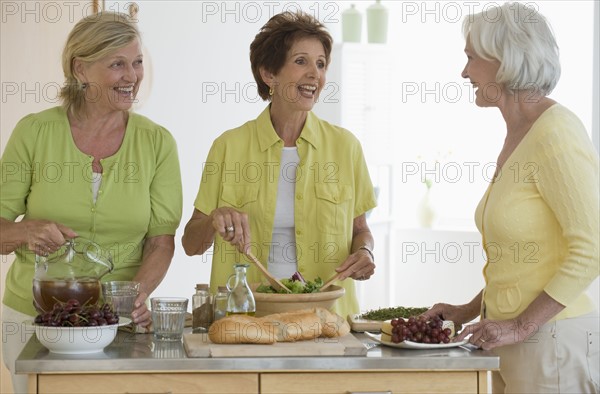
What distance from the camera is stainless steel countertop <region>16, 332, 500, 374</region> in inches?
79.8

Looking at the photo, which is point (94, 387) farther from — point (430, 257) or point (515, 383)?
point (430, 257)

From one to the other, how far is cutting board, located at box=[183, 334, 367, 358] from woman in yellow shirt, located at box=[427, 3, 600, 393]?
0.33 metres

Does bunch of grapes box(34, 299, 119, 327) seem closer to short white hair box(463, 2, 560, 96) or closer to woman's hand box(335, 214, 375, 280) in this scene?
woman's hand box(335, 214, 375, 280)

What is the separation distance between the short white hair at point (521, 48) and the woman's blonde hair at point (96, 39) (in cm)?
107

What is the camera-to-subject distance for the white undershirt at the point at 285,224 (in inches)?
111

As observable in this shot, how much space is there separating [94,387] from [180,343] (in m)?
0.26

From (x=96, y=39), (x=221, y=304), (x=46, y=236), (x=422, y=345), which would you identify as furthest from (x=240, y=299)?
(x=96, y=39)

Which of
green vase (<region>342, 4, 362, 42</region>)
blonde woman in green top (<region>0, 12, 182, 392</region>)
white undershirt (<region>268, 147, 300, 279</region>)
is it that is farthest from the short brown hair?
green vase (<region>342, 4, 362, 42</region>)

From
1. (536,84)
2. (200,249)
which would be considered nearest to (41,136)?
(200,249)

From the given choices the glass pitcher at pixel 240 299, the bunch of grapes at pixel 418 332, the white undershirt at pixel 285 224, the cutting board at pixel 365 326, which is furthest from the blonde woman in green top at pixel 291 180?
the bunch of grapes at pixel 418 332

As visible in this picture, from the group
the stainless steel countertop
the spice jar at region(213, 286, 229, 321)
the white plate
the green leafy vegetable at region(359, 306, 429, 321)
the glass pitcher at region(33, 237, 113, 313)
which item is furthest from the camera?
the green leafy vegetable at region(359, 306, 429, 321)

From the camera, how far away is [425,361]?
2090 millimetres

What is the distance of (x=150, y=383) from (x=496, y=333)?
847mm

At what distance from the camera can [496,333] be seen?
2.21 m
